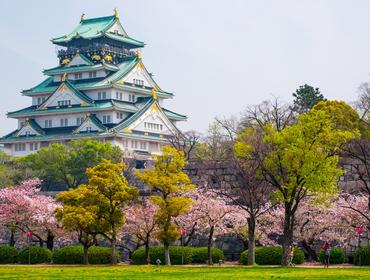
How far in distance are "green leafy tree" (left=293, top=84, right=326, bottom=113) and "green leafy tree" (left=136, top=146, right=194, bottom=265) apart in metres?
43.9

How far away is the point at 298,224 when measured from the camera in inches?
2126

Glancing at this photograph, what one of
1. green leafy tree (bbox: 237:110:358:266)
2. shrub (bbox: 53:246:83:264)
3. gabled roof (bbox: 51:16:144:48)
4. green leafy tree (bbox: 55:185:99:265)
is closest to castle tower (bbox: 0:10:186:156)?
gabled roof (bbox: 51:16:144:48)

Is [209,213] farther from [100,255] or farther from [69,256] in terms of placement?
[69,256]

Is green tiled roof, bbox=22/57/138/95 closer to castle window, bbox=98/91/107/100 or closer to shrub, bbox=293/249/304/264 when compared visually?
castle window, bbox=98/91/107/100

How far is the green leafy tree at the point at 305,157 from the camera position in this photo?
137ft

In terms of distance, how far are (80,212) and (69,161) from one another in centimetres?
3338

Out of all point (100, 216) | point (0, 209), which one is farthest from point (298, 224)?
point (0, 209)

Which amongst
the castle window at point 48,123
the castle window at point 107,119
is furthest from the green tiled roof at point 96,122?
the castle window at point 48,123

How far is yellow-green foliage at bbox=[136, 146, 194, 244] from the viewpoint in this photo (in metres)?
48.5

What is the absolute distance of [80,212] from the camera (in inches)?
1923

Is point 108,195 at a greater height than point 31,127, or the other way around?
point 31,127

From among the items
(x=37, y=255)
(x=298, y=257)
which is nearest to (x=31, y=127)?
(x=37, y=255)

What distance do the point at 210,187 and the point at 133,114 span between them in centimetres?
4978

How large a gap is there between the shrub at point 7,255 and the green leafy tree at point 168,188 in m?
11.9
